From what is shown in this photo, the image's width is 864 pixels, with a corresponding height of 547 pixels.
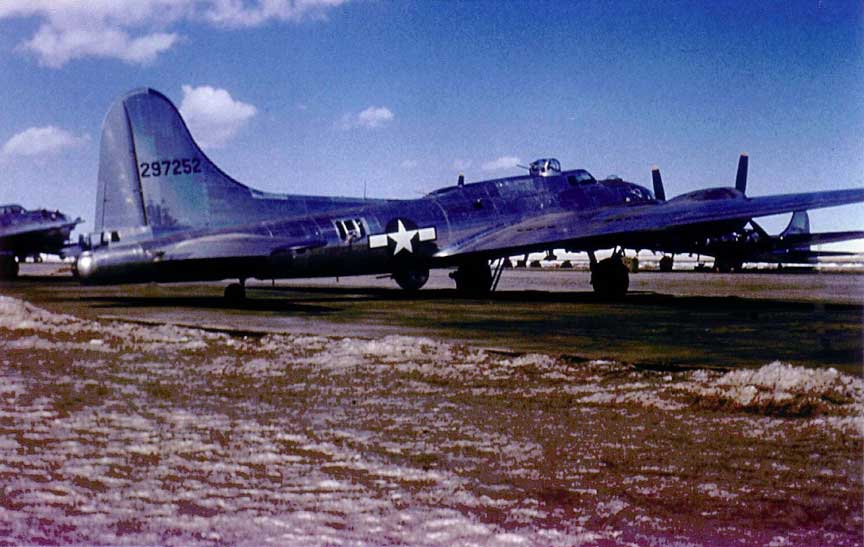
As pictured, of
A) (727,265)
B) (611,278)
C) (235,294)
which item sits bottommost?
(727,265)

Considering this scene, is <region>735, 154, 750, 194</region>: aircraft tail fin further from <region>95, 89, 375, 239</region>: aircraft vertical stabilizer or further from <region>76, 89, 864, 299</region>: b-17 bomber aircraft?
<region>95, 89, 375, 239</region>: aircraft vertical stabilizer

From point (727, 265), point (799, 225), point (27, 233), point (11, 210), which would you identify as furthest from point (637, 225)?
point (799, 225)

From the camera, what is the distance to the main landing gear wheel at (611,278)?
25016 mm

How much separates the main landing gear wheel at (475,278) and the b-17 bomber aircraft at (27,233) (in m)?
29.5

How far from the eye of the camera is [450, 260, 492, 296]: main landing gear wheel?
1110 inches

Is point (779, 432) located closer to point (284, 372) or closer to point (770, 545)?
point (770, 545)

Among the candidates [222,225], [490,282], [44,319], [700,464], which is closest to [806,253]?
[490,282]

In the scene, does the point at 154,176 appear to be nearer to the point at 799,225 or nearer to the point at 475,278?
the point at 475,278

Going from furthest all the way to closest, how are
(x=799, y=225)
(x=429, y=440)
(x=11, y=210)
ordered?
(x=799, y=225) → (x=11, y=210) → (x=429, y=440)

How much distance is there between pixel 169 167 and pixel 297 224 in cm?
368

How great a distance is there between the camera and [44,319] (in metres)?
16.7

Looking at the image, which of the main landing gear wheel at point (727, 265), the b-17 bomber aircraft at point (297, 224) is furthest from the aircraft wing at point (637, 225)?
the main landing gear wheel at point (727, 265)

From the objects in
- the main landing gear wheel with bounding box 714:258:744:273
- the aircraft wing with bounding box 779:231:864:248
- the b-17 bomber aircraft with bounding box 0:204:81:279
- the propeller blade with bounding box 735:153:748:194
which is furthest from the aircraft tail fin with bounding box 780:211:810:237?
the b-17 bomber aircraft with bounding box 0:204:81:279

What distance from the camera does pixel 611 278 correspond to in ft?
82.3
